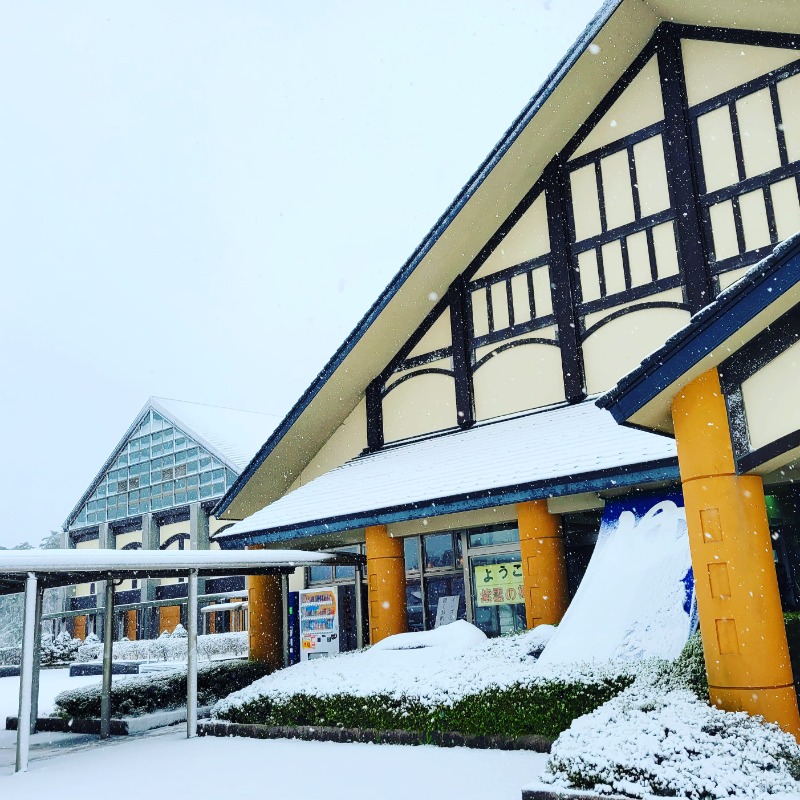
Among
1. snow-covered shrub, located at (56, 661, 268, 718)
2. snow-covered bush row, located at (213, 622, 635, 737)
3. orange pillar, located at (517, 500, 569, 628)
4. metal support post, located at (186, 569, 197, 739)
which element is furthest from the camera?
snow-covered shrub, located at (56, 661, 268, 718)

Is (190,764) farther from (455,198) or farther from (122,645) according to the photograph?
(122,645)

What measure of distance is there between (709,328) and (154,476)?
1146 inches

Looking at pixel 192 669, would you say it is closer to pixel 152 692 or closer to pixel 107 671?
pixel 107 671

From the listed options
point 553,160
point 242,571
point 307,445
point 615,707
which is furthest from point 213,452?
point 615,707

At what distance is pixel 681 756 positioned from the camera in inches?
231

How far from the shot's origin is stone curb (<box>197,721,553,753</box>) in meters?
9.07

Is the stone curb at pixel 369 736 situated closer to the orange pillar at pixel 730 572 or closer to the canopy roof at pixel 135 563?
the canopy roof at pixel 135 563

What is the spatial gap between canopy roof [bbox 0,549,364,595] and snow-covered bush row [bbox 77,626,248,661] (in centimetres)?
1191

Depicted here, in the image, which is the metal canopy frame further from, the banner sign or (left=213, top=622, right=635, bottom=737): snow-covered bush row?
the banner sign

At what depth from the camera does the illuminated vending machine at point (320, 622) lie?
711 inches

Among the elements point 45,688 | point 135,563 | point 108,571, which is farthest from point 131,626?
point 135,563

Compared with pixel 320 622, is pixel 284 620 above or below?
above

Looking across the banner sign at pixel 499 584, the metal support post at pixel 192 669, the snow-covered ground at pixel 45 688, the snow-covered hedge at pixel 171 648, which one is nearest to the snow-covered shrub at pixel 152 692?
the snow-covered ground at pixel 45 688

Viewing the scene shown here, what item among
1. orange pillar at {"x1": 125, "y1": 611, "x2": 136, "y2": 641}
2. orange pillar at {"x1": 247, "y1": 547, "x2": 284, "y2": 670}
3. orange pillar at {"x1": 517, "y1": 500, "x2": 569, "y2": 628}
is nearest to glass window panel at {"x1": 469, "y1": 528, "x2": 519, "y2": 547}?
orange pillar at {"x1": 517, "y1": 500, "x2": 569, "y2": 628}
